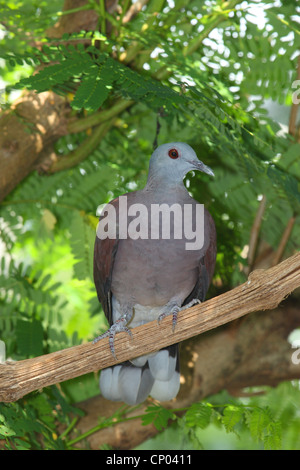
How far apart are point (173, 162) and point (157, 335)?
Result: 0.79m

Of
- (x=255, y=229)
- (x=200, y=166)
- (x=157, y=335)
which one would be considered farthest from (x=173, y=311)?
(x=255, y=229)

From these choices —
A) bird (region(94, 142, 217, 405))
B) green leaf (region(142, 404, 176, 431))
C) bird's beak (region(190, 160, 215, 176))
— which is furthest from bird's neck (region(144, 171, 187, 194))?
green leaf (region(142, 404, 176, 431))

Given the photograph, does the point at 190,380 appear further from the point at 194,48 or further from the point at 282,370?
the point at 194,48

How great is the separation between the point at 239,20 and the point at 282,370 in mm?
2077

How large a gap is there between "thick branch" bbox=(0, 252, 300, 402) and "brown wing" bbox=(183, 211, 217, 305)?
48 cm

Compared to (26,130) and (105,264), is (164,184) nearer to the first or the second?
(105,264)

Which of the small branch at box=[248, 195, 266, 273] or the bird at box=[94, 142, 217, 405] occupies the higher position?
the small branch at box=[248, 195, 266, 273]

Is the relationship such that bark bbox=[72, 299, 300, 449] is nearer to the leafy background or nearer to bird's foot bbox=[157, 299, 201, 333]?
the leafy background

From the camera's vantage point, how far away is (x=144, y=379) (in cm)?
265

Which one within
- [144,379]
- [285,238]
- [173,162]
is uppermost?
[173,162]

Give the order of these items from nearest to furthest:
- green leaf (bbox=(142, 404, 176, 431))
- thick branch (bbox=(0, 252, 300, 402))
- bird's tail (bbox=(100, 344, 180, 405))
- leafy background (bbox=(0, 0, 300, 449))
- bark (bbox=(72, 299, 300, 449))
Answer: thick branch (bbox=(0, 252, 300, 402))
leafy background (bbox=(0, 0, 300, 449))
green leaf (bbox=(142, 404, 176, 431))
bird's tail (bbox=(100, 344, 180, 405))
bark (bbox=(72, 299, 300, 449))

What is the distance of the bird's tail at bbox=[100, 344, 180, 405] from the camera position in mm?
2605

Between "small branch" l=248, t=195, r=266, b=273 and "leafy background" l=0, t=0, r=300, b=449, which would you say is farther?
"small branch" l=248, t=195, r=266, b=273

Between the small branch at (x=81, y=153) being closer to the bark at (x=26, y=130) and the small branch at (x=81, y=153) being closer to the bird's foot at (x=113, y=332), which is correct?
the bark at (x=26, y=130)
